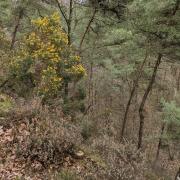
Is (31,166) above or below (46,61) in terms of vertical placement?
below

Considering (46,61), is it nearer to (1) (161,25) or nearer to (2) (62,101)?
(2) (62,101)

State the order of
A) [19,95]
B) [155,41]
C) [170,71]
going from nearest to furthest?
[19,95], [155,41], [170,71]

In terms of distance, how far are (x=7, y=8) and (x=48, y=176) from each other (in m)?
16.2

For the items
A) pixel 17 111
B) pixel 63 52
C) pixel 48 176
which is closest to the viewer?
pixel 48 176

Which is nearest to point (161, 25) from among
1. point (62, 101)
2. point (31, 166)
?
point (62, 101)

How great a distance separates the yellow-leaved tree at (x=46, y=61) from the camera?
33.3 feet

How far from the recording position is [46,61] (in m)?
10.5

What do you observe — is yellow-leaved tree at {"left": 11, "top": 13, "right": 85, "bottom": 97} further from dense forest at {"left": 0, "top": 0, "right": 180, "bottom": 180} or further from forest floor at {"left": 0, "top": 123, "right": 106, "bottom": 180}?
forest floor at {"left": 0, "top": 123, "right": 106, "bottom": 180}

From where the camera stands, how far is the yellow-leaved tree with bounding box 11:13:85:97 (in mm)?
10148

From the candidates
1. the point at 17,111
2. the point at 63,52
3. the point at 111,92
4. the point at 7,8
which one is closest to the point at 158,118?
the point at 111,92

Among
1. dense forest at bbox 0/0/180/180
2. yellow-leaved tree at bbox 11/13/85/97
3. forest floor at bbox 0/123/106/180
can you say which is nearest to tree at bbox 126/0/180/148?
dense forest at bbox 0/0/180/180

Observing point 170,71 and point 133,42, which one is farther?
point 170,71

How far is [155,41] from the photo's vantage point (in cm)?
1398

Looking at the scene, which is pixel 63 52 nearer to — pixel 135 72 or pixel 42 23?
pixel 42 23
